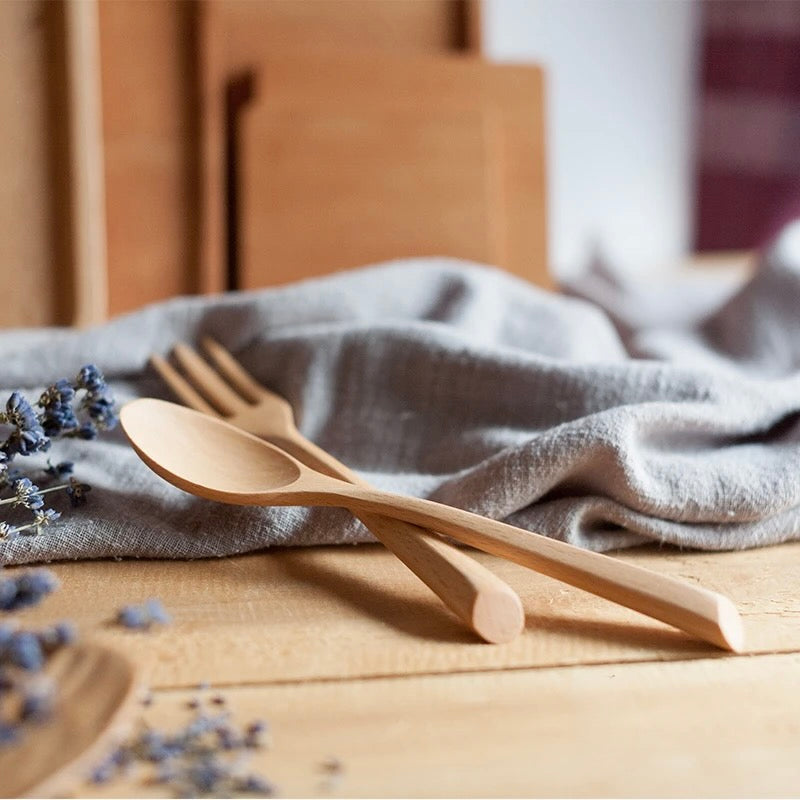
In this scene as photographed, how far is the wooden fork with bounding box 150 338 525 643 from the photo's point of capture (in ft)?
1.12

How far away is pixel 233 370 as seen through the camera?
0.60 m

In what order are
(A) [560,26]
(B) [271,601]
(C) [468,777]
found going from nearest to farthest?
(C) [468,777] → (B) [271,601] → (A) [560,26]

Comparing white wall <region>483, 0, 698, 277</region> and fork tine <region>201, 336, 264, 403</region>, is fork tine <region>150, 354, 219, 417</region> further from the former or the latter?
white wall <region>483, 0, 698, 277</region>

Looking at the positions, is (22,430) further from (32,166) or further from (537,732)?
(32,166)

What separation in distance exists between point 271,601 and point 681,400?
242mm


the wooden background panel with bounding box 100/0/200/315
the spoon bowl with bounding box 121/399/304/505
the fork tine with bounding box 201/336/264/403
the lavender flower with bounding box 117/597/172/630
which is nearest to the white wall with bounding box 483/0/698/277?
the wooden background panel with bounding box 100/0/200/315

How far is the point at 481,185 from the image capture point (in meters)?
0.95

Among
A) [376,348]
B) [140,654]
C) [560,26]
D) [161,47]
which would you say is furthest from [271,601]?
[560,26]

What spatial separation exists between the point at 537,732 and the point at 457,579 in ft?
0.24

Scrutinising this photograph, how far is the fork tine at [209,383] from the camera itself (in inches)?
21.7

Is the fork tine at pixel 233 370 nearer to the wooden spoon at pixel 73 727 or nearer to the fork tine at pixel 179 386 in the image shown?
the fork tine at pixel 179 386

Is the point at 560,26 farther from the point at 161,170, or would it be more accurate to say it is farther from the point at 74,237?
the point at 74,237

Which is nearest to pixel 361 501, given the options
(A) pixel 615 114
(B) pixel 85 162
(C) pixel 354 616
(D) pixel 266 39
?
(C) pixel 354 616

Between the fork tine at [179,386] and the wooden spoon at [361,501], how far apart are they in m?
0.09
